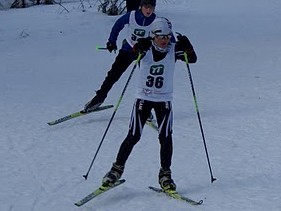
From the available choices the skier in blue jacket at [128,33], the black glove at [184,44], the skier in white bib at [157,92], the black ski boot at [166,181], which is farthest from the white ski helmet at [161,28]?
the skier in blue jacket at [128,33]

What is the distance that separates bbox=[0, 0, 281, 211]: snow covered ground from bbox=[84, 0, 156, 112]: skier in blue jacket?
37 cm

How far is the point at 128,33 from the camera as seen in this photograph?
7.88 meters

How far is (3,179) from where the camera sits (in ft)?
20.8

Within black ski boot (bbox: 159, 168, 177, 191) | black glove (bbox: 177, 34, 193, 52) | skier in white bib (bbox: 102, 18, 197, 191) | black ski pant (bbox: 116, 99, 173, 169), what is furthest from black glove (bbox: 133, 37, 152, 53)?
black ski boot (bbox: 159, 168, 177, 191)

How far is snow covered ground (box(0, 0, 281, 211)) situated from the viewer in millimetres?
5886

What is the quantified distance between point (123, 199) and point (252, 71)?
574 cm

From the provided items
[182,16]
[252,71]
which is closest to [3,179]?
[252,71]

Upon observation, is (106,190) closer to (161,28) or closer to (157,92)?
(157,92)

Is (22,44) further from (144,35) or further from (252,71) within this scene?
(144,35)

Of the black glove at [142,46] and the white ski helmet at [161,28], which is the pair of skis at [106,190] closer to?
the black glove at [142,46]

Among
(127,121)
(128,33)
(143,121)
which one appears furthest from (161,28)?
(127,121)

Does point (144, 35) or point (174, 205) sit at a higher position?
point (144, 35)

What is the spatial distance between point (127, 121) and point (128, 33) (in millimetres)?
1177

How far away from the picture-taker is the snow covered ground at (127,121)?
5.89 meters
